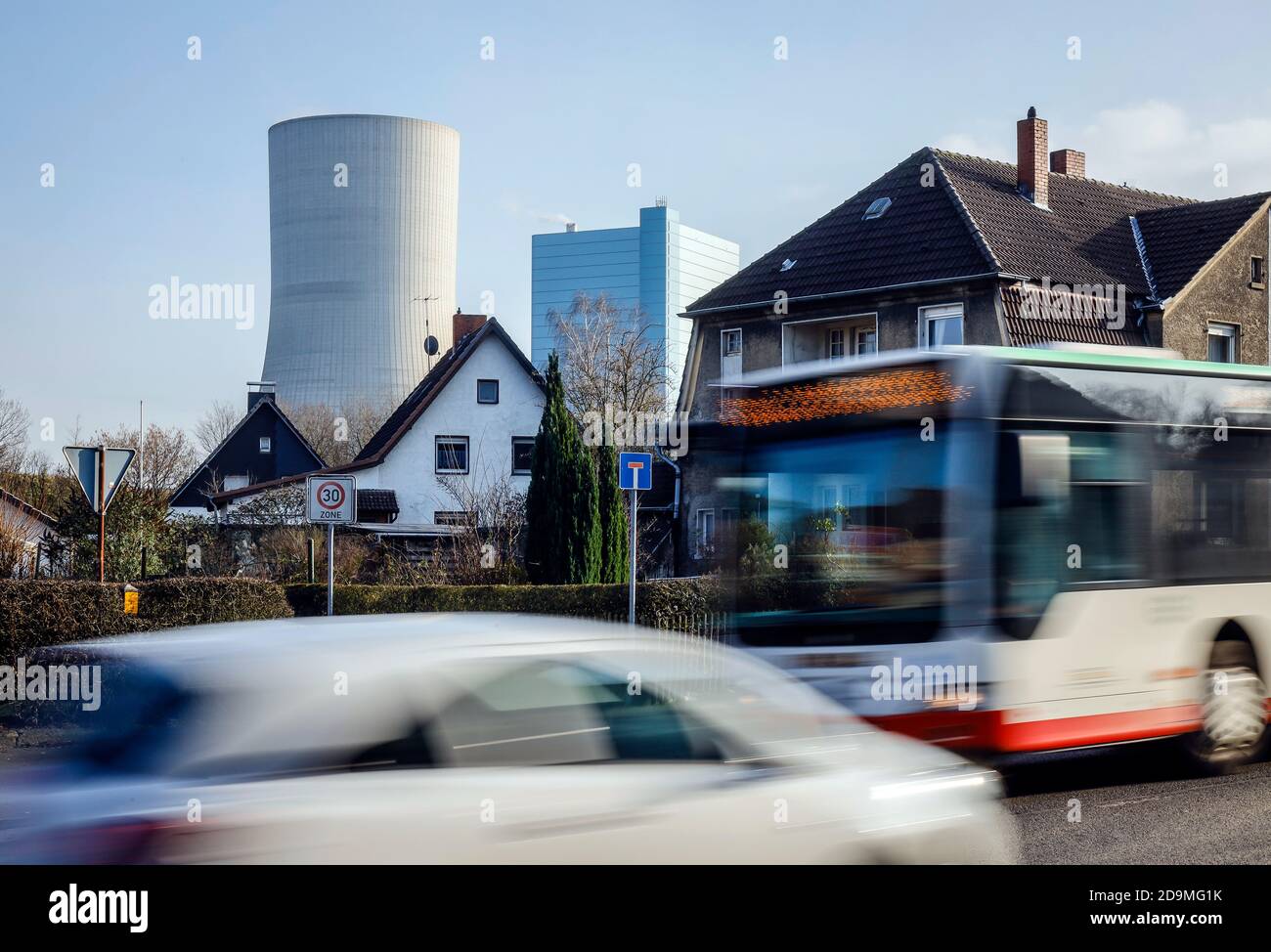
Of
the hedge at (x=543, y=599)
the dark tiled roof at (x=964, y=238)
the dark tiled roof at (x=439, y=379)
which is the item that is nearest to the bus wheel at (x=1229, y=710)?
the hedge at (x=543, y=599)

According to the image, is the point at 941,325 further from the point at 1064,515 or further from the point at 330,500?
the point at 1064,515

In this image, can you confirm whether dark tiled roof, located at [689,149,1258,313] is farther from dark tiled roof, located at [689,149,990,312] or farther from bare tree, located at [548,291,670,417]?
bare tree, located at [548,291,670,417]

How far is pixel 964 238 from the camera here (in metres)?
34.5

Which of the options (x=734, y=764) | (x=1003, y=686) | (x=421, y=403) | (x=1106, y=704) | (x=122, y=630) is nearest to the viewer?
(x=734, y=764)

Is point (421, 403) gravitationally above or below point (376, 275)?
below

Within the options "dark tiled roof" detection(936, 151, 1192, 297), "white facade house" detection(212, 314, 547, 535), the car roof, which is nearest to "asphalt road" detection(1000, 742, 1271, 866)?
the car roof

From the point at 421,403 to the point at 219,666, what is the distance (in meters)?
44.8

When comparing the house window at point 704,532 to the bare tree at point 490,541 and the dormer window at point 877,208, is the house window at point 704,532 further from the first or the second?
the dormer window at point 877,208

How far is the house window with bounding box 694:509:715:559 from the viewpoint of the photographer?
30.8 meters

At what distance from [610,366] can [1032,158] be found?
25.6 m

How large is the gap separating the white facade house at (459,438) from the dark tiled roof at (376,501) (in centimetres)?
4

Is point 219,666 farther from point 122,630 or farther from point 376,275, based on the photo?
point 376,275

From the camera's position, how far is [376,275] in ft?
263

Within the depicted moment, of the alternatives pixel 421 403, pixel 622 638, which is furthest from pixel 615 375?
pixel 622 638
